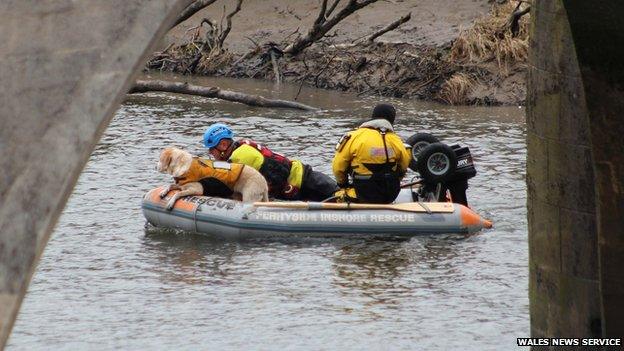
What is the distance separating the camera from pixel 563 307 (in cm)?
591

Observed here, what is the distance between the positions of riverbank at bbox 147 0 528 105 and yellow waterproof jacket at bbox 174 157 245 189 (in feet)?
31.8

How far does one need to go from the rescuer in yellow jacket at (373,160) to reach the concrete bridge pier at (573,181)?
6.09 m

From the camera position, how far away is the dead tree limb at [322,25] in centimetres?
2165

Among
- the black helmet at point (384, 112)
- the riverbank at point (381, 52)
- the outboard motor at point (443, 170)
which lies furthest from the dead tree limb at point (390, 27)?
the black helmet at point (384, 112)

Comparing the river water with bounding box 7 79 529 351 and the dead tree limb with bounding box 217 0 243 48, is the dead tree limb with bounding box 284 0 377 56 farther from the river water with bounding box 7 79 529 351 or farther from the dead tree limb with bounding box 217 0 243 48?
the river water with bounding box 7 79 529 351

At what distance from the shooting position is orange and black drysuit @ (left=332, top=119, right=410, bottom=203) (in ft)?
40.0

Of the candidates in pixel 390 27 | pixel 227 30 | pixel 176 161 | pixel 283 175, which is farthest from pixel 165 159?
pixel 227 30

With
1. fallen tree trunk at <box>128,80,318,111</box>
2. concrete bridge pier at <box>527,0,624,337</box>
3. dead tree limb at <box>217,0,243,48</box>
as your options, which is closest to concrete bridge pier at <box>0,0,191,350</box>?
concrete bridge pier at <box>527,0,624,337</box>

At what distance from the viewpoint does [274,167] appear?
12.9 m

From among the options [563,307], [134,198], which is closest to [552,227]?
[563,307]

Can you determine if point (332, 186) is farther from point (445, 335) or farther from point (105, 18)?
point (105, 18)

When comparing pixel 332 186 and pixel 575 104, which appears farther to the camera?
pixel 332 186

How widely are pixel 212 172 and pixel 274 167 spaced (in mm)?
659

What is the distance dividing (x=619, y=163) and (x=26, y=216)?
3.11 meters
